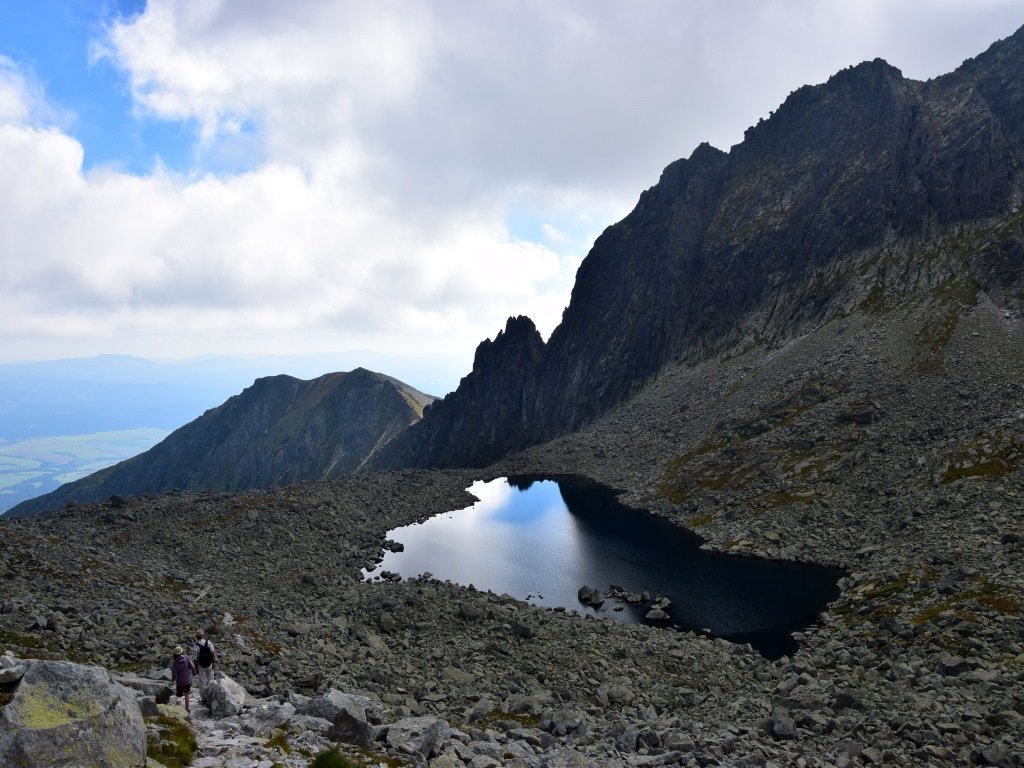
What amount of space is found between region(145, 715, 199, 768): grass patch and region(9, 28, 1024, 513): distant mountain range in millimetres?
99206

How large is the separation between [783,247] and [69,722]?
14636 centimetres

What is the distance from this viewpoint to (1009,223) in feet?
346

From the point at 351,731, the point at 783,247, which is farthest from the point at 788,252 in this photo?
the point at 351,731

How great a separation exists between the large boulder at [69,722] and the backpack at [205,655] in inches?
249

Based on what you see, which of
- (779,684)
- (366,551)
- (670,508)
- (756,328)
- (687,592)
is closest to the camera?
(779,684)

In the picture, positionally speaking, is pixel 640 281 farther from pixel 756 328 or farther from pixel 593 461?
pixel 593 461

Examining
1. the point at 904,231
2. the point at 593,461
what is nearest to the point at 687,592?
the point at 593,461

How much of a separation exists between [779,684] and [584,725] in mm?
14068

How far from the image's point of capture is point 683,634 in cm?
4816

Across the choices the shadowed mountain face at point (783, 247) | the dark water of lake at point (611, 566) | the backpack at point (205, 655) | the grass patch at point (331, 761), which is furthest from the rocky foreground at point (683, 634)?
the shadowed mountain face at point (783, 247)

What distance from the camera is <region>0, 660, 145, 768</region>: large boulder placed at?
48.6 ft

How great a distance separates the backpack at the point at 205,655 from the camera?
23.6 meters

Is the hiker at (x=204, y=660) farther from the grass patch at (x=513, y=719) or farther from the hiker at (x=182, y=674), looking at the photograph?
the grass patch at (x=513, y=719)

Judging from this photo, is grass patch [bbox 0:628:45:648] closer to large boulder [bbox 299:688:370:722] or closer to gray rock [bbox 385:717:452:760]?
large boulder [bbox 299:688:370:722]
